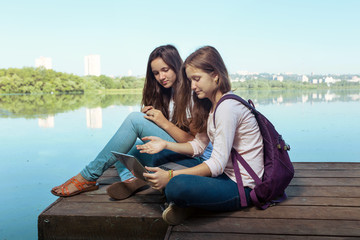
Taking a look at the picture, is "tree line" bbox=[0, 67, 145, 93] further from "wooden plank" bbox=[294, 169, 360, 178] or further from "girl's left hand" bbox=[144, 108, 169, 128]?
"girl's left hand" bbox=[144, 108, 169, 128]

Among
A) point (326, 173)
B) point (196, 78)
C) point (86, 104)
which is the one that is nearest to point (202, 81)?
point (196, 78)

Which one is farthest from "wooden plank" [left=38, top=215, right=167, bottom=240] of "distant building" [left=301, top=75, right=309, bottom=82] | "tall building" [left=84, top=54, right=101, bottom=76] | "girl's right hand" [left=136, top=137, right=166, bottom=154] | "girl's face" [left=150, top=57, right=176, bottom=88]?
"tall building" [left=84, top=54, right=101, bottom=76]

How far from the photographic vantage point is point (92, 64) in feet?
240

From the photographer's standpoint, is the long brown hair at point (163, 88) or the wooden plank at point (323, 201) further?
the long brown hair at point (163, 88)

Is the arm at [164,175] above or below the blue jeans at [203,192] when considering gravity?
above

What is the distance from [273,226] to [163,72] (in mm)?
1170

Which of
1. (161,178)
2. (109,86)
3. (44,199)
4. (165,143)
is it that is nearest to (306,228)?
Result: (161,178)

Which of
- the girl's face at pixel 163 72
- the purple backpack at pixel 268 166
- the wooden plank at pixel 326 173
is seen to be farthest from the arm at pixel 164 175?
the wooden plank at pixel 326 173

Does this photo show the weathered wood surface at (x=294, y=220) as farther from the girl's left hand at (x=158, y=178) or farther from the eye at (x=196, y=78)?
the eye at (x=196, y=78)

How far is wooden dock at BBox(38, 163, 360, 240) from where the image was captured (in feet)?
4.95

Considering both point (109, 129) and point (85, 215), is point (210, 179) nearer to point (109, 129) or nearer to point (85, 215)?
point (85, 215)

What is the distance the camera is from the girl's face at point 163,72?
2.24 meters

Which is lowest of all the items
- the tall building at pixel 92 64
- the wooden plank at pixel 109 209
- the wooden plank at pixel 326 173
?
the wooden plank at pixel 109 209

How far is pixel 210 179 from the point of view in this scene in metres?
1.59
